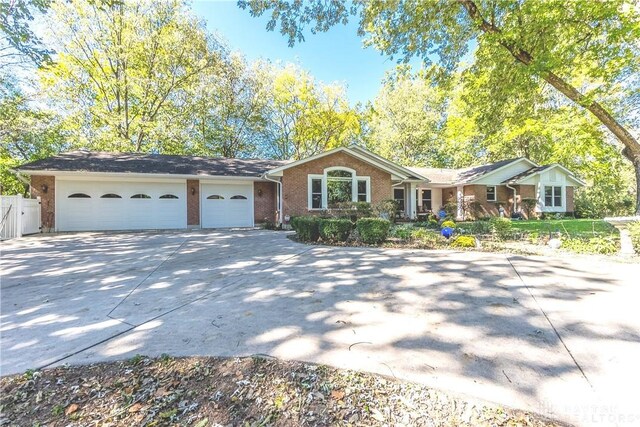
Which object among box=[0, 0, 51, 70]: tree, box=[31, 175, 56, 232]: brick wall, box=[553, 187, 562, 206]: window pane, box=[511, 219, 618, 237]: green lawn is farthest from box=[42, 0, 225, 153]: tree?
box=[553, 187, 562, 206]: window pane

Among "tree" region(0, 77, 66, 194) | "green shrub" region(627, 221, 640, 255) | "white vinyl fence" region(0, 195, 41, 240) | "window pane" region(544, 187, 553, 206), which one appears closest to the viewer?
"green shrub" region(627, 221, 640, 255)

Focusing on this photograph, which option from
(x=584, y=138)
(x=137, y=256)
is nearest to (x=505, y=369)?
(x=137, y=256)

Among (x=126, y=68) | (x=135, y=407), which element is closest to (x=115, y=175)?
(x=126, y=68)

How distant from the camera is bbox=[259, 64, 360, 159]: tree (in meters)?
25.4

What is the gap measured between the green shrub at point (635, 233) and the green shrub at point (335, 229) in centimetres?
691

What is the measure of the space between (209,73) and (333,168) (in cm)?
1403

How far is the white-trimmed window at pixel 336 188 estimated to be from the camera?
1461 centimetres

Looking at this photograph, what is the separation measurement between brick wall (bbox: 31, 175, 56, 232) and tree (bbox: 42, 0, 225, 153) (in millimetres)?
7613

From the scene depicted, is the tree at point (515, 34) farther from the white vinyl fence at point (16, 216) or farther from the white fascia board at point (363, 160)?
the white vinyl fence at point (16, 216)

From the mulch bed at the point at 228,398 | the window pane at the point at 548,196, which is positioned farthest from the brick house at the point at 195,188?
the mulch bed at the point at 228,398

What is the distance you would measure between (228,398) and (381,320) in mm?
1873

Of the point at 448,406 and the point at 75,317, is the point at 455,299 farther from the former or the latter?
the point at 75,317

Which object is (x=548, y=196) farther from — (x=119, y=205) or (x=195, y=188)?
(x=119, y=205)

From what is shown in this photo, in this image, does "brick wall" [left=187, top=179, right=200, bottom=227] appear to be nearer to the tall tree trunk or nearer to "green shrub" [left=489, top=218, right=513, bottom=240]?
"green shrub" [left=489, top=218, right=513, bottom=240]
